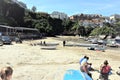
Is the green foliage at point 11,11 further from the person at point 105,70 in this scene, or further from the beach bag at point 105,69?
the beach bag at point 105,69

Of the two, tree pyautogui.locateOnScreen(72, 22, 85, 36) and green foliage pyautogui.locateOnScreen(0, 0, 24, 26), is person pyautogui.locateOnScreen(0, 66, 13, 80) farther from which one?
tree pyautogui.locateOnScreen(72, 22, 85, 36)

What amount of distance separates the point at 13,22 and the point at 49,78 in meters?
85.5

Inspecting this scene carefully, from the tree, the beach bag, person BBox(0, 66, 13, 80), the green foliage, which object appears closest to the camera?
person BBox(0, 66, 13, 80)

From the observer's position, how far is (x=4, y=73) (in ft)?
15.9

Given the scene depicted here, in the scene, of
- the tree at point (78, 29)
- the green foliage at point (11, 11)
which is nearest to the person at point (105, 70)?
the green foliage at point (11, 11)

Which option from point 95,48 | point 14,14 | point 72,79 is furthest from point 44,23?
point 72,79

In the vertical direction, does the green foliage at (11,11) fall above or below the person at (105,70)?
above

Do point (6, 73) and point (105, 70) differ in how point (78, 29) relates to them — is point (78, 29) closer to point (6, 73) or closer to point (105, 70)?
point (105, 70)

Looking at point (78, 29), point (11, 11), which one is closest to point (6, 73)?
point (11, 11)

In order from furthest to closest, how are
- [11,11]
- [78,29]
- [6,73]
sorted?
1. [78,29]
2. [11,11]
3. [6,73]

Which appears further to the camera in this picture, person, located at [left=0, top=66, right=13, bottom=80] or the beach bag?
the beach bag

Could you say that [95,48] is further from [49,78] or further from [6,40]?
[49,78]

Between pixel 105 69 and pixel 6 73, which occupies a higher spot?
pixel 6 73

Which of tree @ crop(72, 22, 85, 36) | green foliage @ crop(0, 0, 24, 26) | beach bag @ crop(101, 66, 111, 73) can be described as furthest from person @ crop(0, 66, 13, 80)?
tree @ crop(72, 22, 85, 36)
